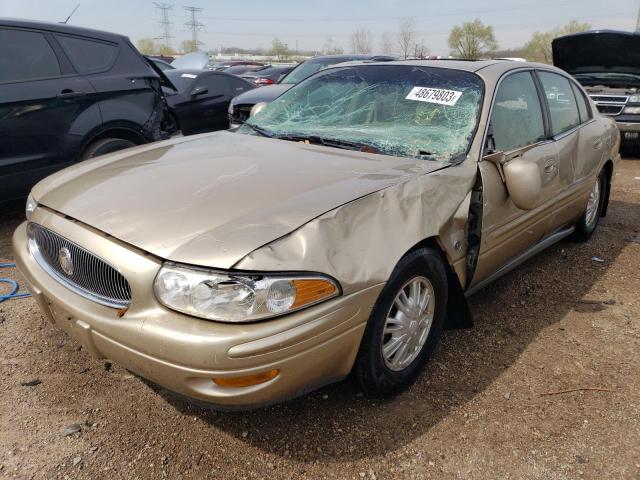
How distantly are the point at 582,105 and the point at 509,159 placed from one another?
5.93 ft

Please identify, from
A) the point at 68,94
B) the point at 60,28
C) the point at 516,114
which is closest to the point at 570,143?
the point at 516,114

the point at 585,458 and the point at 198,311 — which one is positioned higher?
the point at 198,311

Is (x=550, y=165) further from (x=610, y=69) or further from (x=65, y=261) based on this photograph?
(x=610, y=69)

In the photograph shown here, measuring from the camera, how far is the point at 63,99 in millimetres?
4305

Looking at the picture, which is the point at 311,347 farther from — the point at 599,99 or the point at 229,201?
the point at 599,99

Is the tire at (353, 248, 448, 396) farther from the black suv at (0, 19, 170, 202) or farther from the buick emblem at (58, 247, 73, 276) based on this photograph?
the black suv at (0, 19, 170, 202)

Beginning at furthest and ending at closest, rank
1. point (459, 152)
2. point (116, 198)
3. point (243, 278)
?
point (459, 152)
point (116, 198)
point (243, 278)

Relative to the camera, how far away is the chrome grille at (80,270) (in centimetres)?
193

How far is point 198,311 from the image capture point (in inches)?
69.3

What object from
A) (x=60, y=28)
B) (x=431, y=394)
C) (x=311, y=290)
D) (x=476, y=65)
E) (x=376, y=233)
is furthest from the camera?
(x=60, y=28)

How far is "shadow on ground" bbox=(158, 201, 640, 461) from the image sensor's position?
2.15 metres

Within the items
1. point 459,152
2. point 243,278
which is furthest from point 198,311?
point 459,152

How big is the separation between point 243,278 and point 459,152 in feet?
4.85

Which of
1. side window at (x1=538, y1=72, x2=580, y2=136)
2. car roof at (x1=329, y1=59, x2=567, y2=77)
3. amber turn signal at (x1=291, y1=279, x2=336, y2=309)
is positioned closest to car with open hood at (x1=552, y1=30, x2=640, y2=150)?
side window at (x1=538, y1=72, x2=580, y2=136)
